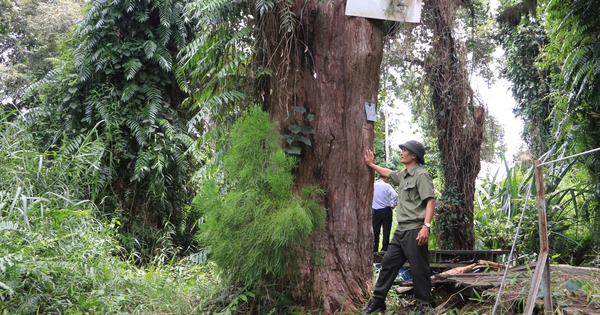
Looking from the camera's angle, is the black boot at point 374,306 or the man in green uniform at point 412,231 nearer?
the black boot at point 374,306

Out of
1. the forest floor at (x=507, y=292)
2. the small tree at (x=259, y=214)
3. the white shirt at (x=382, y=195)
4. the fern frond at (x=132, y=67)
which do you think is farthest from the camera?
the white shirt at (x=382, y=195)

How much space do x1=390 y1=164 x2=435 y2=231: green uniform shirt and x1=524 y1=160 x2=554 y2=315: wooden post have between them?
4.87 feet

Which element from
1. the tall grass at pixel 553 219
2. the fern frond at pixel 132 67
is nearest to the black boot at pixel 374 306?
the tall grass at pixel 553 219

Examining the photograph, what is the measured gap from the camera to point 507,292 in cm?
480

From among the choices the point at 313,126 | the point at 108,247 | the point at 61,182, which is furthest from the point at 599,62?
the point at 61,182

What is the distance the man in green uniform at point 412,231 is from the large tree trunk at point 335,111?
192 millimetres

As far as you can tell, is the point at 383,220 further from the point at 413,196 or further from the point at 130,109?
the point at 130,109

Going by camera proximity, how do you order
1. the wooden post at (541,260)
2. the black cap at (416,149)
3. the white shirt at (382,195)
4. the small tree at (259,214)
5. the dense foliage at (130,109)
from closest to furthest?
the wooden post at (541,260), the small tree at (259,214), the black cap at (416,149), the dense foliage at (130,109), the white shirt at (382,195)

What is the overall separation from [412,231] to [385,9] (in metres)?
2.19

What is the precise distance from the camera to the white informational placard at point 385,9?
5308mm

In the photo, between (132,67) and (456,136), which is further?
(456,136)

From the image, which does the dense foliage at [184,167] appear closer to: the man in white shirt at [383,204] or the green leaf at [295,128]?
the green leaf at [295,128]

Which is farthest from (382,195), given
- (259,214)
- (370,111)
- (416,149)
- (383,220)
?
(259,214)

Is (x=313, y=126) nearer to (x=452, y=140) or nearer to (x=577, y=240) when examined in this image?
(x=452, y=140)
